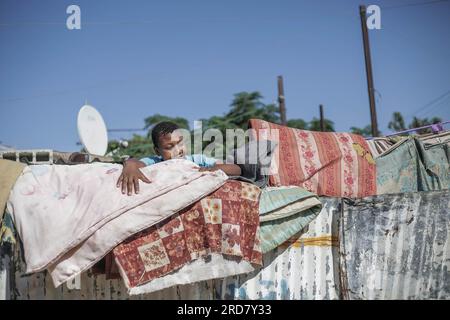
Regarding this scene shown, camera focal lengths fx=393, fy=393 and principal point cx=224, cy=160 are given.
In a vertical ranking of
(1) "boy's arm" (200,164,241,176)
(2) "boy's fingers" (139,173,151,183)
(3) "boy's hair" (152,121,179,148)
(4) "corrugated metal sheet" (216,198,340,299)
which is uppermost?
(3) "boy's hair" (152,121,179,148)

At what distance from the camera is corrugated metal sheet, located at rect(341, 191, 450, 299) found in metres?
2.52

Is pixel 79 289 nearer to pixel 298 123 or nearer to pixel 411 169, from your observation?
pixel 411 169

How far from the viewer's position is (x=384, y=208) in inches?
101

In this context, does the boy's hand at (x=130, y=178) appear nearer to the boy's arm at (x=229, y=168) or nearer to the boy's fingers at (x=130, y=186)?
the boy's fingers at (x=130, y=186)

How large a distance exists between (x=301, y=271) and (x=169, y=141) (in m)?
1.22

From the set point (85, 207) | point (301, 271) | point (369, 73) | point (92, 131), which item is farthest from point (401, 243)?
point (369, 73)

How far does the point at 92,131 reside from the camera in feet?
19.9

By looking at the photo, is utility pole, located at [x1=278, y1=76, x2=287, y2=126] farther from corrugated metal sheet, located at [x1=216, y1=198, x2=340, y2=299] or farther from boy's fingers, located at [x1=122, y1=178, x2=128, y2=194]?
boy's fingers, located at [x1=122, y1=178, x2=128, y2=194]

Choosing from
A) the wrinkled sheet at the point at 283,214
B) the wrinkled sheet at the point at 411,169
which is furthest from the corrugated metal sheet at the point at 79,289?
the wrinkled sheet at the point at 411,169

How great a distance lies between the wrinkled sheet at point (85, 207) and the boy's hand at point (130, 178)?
33mm

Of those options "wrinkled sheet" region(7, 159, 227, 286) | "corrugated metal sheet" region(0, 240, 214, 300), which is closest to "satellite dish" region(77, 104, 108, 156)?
"wrinkled sheet" region(7, 159, 227, 286)

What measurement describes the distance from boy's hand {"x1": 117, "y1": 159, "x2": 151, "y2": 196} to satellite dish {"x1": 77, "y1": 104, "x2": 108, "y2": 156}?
3786 millimetres

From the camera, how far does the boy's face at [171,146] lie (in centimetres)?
269

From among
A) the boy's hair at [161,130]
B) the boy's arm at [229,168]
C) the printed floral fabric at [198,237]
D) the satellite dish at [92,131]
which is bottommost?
the printed floral fabric at [198,237]
